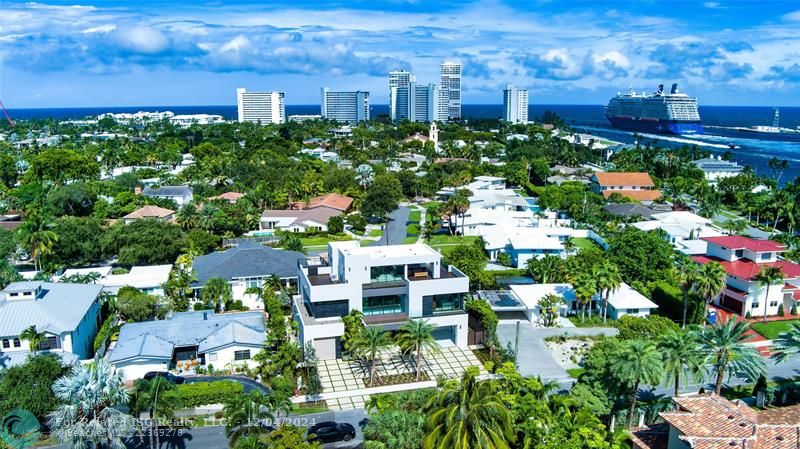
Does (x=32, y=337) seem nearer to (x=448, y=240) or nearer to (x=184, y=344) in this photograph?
(x=184, y=344)

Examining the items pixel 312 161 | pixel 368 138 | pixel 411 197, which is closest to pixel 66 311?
pixel 411 197

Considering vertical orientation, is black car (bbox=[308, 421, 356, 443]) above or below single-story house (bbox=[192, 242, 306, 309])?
below

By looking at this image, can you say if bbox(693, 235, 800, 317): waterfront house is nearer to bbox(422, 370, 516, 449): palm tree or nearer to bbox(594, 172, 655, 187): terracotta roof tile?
bbox(422, 370, 516, 449): palm tree

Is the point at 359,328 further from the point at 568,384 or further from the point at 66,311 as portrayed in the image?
the point at 66,311

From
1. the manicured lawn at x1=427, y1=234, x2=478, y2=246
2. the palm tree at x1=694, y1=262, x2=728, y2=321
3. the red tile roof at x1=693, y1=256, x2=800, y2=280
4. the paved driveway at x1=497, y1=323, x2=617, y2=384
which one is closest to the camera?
the paved driveway at x1=497, y1=323, x2=617, y2=384

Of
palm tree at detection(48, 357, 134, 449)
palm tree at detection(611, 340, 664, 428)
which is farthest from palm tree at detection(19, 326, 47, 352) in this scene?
palm tree at detection(611, 340, 664, 428)

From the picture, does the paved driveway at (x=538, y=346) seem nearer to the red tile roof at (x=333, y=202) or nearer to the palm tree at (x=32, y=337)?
the palm tree at (x=32, y=337)

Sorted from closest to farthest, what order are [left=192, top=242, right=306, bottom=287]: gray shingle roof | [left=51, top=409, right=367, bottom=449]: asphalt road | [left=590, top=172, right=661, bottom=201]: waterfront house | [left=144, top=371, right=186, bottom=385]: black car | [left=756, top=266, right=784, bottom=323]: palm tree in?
[left=51, top=409, right=367, bottom=449]: asphalt road → [left=144, top=371, right=186, bottom=385]: black car → [left=756, top=266, right=784, bottom=323]: palm tree → [left=192, top=242, right=306, bottom=287]: gray shingle roof → [left=590, top=172, right=661, bottom=201]: waterfront house
